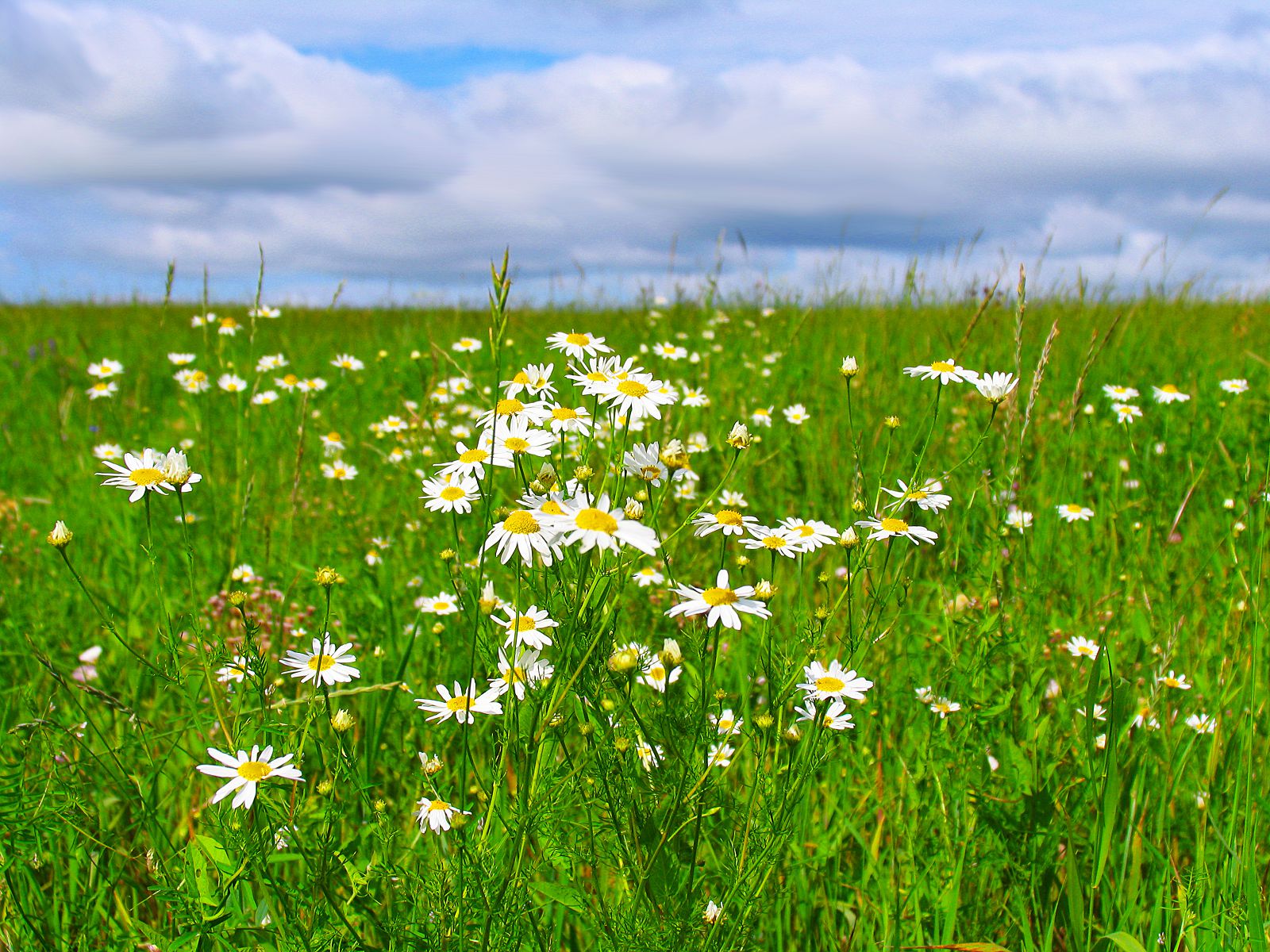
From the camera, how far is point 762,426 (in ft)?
12.0

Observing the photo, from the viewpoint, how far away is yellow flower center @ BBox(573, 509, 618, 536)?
1048 millimetres

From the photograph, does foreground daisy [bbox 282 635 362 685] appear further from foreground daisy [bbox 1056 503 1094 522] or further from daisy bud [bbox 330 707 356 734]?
foreground daisy [bbox 1056 503 1094 522]

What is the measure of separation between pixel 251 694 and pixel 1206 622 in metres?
2.65

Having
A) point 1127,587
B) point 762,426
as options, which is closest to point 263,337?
point 762,426

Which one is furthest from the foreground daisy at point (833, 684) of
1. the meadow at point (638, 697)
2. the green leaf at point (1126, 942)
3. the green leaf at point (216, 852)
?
the green leaf at point (216, 852)

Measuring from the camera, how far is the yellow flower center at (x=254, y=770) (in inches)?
45.1

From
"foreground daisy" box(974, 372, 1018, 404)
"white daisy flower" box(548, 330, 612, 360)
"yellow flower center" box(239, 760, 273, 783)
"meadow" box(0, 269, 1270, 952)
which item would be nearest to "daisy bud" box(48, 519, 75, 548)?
"meadow" box(0, 269, 1270, 952)

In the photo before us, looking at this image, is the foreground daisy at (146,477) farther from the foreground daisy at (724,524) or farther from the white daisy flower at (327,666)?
the foreground daisy at (724,524)

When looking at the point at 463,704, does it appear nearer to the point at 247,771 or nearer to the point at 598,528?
the point at 247,771

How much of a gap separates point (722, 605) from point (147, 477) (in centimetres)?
96

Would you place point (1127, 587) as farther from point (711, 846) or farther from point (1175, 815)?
point (711, 846)

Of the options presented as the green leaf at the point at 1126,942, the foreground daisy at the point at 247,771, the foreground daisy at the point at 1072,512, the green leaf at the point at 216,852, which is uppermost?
the foreground daisy at the point at 1072,512

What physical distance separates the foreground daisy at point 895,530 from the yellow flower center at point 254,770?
0.98m

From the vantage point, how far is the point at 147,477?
139 cm
